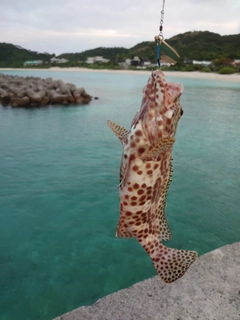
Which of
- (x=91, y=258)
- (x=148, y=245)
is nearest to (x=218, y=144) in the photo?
(x=91, y=258)

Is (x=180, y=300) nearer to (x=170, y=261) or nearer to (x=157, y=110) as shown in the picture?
(x=170, y=261)

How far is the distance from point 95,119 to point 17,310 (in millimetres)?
17170

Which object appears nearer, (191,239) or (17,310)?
(17,310)

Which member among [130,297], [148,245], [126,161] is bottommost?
[130,297]

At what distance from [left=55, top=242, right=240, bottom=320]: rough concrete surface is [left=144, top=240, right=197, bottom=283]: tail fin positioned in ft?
6.22

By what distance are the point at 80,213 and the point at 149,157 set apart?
23.7 feet

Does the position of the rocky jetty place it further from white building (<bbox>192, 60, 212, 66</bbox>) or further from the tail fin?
white building (<bbox>192, 60, 212, 66</bbox>)

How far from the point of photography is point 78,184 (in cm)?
1091

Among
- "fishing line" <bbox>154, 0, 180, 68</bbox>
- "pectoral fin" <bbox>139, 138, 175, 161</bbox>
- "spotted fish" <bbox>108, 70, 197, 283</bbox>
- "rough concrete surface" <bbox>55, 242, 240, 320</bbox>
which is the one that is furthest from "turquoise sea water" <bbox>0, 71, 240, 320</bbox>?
"fishing line" <bbox>154, 0, 180, 68</bbox>

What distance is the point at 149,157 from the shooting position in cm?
220

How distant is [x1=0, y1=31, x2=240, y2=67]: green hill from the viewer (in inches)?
3233

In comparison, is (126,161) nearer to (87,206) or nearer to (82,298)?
(82,298)

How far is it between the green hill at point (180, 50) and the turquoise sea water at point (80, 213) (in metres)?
36.4

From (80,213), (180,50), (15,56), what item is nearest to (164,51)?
(80,213)
